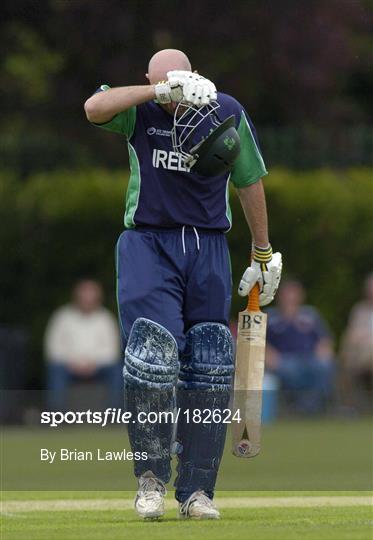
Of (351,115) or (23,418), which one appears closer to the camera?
(23,418)

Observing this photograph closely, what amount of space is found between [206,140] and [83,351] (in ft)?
29.4

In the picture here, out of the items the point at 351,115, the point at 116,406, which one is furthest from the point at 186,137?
the point at 351,115

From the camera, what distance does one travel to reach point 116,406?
54.0 ft

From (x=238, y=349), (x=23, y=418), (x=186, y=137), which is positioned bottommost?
(x=23, y=418)

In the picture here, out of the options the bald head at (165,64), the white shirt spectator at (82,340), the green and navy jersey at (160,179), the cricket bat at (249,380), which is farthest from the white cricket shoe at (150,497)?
the white shirt spectator at (82,340)

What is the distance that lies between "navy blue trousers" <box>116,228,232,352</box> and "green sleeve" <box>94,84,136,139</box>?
1.52 ft

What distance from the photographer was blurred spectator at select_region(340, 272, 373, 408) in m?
17.5

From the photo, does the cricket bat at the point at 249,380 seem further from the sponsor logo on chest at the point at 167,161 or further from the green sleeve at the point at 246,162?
the sponsor logo on chest at the point at 167,161

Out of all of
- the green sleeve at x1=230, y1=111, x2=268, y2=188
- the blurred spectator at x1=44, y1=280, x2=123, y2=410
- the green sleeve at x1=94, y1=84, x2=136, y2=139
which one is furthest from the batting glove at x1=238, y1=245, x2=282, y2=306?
the blurred spectator at x1=44, y1=280, x2=123, y2=410

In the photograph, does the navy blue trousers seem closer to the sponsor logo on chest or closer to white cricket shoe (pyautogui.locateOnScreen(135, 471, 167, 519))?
the sponsor logo on chest

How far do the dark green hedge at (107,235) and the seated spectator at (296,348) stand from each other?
545 millimetres

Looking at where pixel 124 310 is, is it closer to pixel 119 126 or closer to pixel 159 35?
pixel 119 126

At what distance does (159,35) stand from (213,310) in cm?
1110

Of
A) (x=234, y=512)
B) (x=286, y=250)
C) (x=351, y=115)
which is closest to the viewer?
(x=234, y=512)
